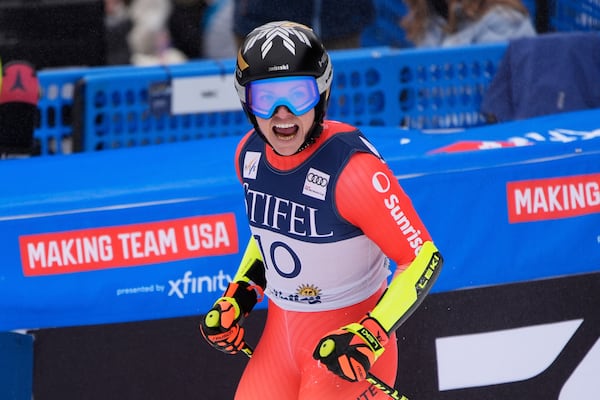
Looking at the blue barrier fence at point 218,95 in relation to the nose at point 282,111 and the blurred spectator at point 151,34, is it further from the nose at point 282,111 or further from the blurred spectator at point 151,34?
the nose at point 282,111

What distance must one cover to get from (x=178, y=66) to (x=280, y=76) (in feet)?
11.6

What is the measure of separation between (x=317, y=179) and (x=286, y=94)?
0.88 ft

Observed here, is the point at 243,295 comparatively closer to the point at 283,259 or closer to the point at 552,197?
the point at 283,259

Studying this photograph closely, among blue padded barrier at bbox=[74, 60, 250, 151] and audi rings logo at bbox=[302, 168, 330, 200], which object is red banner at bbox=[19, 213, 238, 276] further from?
blue padded barrier at bbox=[74, 60, 250, 151]

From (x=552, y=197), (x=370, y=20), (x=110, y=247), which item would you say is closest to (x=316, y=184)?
(x=110, y=247)

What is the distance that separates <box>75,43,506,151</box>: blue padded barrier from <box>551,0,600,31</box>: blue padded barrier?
96 cm

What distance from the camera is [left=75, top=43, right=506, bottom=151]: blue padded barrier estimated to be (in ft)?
21.3

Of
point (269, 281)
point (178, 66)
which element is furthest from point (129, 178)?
point (178, 66)

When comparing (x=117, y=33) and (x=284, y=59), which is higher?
(x=284, y=59)

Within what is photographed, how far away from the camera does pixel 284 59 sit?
319cm

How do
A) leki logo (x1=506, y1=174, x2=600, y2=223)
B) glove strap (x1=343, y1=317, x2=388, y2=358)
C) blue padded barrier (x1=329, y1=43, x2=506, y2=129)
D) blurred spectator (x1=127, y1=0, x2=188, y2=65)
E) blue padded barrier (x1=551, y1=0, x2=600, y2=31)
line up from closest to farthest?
glove strap (x1=343, y1=317, x2=388, y2=358), leki logo (x1=506, y1=174, x2=600, y2=223), blue padded barrier (x1=329, y1=43, x2=506, y2=129), blue padded barrier (x1=551, y1=0, x2=600, y2=31), blurred spectator (x1=127, y1=0, x2=188, y2=65)

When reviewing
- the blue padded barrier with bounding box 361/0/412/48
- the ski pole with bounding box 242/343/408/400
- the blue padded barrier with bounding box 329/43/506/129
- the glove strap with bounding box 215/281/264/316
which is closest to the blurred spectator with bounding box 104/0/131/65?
the blue padded barrier with bounding box 361/0/412/48

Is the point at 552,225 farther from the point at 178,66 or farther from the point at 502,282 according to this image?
the point at 178,66

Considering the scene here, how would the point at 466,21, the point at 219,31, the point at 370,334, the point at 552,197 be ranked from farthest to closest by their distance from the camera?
the point at 219,31 → the point at 466,21 → the point at 552,197 → the point at 370,334
